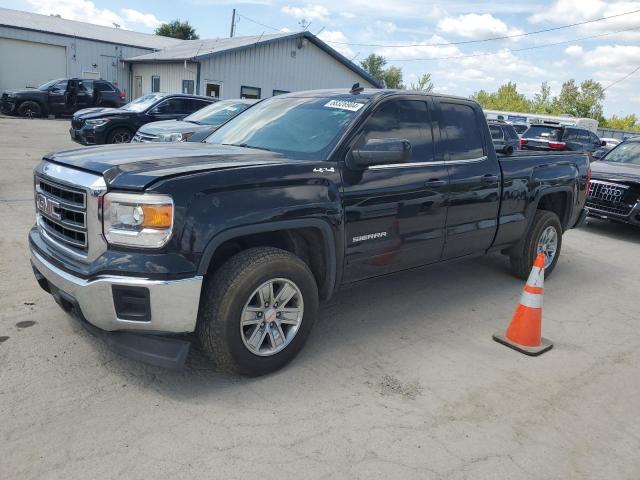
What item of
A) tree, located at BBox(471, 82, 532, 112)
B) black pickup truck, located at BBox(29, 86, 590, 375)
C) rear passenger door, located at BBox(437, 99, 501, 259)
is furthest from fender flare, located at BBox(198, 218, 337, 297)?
tree, located at BBox(471, 82, 532, 112)

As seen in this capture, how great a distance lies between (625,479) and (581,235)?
22.8 feet

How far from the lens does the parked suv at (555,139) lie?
1670 centimetres

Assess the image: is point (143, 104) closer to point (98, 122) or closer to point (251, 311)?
point (98, 122)

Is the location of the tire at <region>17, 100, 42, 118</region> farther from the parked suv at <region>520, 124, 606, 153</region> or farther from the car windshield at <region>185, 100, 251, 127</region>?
the parked suv at <region>520, 124, 606, 153</region>

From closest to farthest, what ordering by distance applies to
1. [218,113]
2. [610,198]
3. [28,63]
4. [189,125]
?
[610,198] < [189,125] < [218,113] < [28,63]

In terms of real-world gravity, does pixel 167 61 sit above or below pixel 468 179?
above

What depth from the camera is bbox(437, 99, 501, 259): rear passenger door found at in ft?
14.8

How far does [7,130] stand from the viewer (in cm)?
1694

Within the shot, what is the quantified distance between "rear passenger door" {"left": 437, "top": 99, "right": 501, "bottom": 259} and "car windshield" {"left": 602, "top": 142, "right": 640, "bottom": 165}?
618 centimetres

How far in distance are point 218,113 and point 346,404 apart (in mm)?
9471

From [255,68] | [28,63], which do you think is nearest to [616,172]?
[255,68]

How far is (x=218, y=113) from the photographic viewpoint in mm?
11508

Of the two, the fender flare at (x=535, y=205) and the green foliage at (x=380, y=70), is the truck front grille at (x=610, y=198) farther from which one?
the green foliage at (x=380, y=70)

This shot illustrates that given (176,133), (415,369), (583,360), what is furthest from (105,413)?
(176,133)
